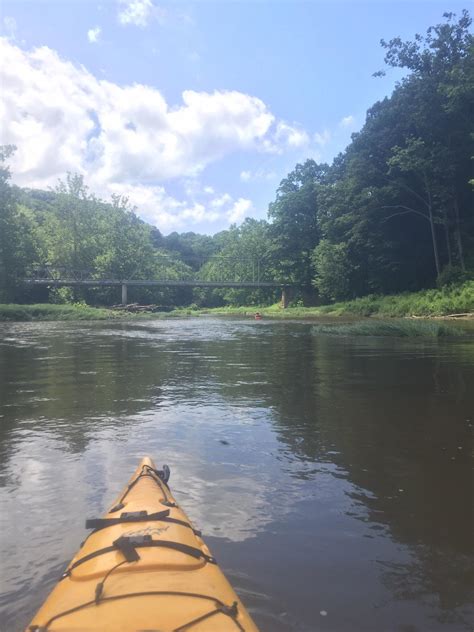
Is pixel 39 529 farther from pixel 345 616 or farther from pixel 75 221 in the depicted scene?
pixel 75 221

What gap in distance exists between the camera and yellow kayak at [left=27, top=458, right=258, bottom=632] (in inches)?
87.8

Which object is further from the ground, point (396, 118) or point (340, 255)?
point (396, 118)

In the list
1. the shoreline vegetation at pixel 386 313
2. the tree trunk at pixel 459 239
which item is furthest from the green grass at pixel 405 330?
the tree trunk at pixel 459 239

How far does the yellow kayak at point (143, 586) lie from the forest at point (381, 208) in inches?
1143

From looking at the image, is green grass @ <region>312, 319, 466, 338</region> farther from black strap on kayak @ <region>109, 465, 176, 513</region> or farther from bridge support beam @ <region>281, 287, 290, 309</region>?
bridge support beam @ <region>281, 287, 290, 309</region>

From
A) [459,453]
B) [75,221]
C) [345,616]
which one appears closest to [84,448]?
[345,616]

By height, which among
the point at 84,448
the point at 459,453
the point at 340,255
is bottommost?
the point at 459,453

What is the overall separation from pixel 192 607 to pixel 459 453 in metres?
4.68

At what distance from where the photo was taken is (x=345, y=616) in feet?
9.96

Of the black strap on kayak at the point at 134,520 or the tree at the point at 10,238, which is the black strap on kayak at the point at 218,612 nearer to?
the black strap on kayak at the point at 134,520

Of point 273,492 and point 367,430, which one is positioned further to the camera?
point 367,430

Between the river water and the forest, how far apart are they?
23814 millimetres

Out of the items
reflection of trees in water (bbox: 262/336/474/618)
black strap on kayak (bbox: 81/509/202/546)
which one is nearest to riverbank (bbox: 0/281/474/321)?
reflection of trees in water (bbox: 262/336/474/618)

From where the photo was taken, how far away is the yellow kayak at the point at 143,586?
223 cm
